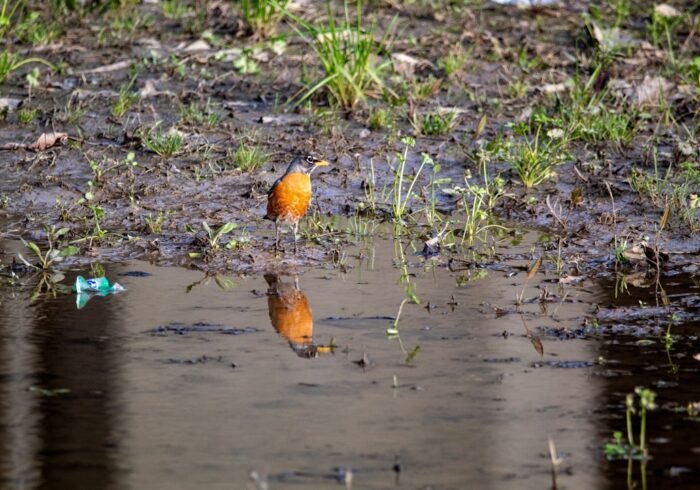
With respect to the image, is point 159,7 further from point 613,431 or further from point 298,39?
point 613,431

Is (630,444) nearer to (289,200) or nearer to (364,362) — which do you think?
(364,362)

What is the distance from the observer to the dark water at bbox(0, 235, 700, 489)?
174 inches

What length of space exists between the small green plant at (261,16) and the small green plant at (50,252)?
4.25m

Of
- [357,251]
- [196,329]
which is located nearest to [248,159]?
[357,251]

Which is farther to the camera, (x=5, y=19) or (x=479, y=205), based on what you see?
(x=5, y=19)

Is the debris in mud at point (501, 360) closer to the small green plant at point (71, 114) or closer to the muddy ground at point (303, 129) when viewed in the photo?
the muddy ground at point (303, 129)

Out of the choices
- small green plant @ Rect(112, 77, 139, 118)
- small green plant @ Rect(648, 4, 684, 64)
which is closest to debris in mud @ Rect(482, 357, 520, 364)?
small green plant @ Rect(112, 77, 139, 118)

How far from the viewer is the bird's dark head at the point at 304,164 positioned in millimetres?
8070

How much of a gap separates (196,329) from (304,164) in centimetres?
224

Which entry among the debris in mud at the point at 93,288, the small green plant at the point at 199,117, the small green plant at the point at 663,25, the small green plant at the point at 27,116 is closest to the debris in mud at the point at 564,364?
the debris in mud at the point at 93,288

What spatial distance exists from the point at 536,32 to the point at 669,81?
192 centimetres

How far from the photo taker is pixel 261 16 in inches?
460

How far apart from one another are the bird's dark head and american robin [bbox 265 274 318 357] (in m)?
0.94

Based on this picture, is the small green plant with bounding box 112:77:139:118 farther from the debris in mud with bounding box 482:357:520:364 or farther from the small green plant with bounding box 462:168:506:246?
the debris in mud with bounding box 482:357:520:364
